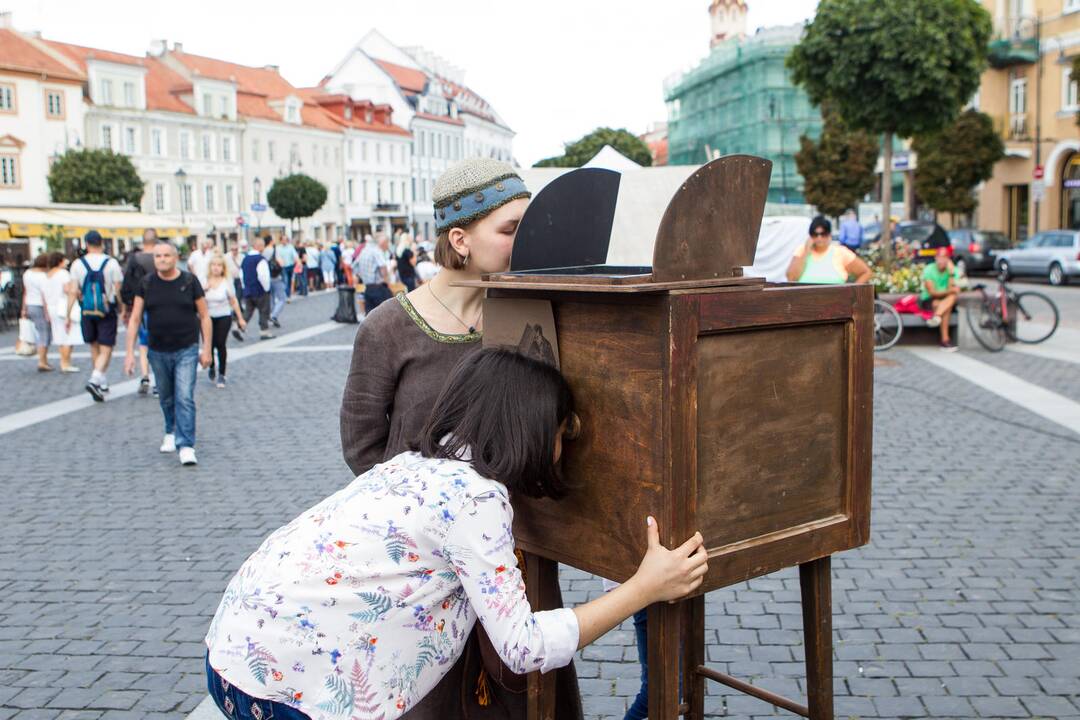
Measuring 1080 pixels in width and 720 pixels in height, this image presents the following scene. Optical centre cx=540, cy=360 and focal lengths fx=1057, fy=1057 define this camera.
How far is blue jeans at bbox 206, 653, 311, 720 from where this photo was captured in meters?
2.04

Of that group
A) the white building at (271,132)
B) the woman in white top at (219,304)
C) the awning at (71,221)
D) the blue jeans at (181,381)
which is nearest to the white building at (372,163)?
the white building at (271,132)

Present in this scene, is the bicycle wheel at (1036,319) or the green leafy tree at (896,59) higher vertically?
the green leafy tree at (896,59)

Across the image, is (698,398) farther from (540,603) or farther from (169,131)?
(169,131)

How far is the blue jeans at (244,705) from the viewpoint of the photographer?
2.04 m

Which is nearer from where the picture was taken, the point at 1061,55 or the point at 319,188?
the point at 1061,55

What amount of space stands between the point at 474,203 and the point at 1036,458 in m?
6.31

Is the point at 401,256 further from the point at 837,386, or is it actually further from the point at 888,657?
the point at 837,386

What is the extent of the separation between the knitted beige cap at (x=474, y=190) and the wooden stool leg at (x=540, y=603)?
0.81 m

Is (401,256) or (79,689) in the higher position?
(401,256)

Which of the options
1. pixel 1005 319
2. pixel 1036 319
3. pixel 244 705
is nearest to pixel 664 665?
pixel 244 705

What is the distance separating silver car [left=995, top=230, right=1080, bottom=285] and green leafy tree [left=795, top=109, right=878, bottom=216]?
20654mm

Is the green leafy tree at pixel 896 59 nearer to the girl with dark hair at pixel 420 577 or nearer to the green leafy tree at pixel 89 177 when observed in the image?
the girl with dark hair at pixel 420 577

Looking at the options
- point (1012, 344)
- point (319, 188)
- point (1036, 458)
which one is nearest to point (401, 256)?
point (1012, 344)

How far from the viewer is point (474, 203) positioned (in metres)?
2.45
